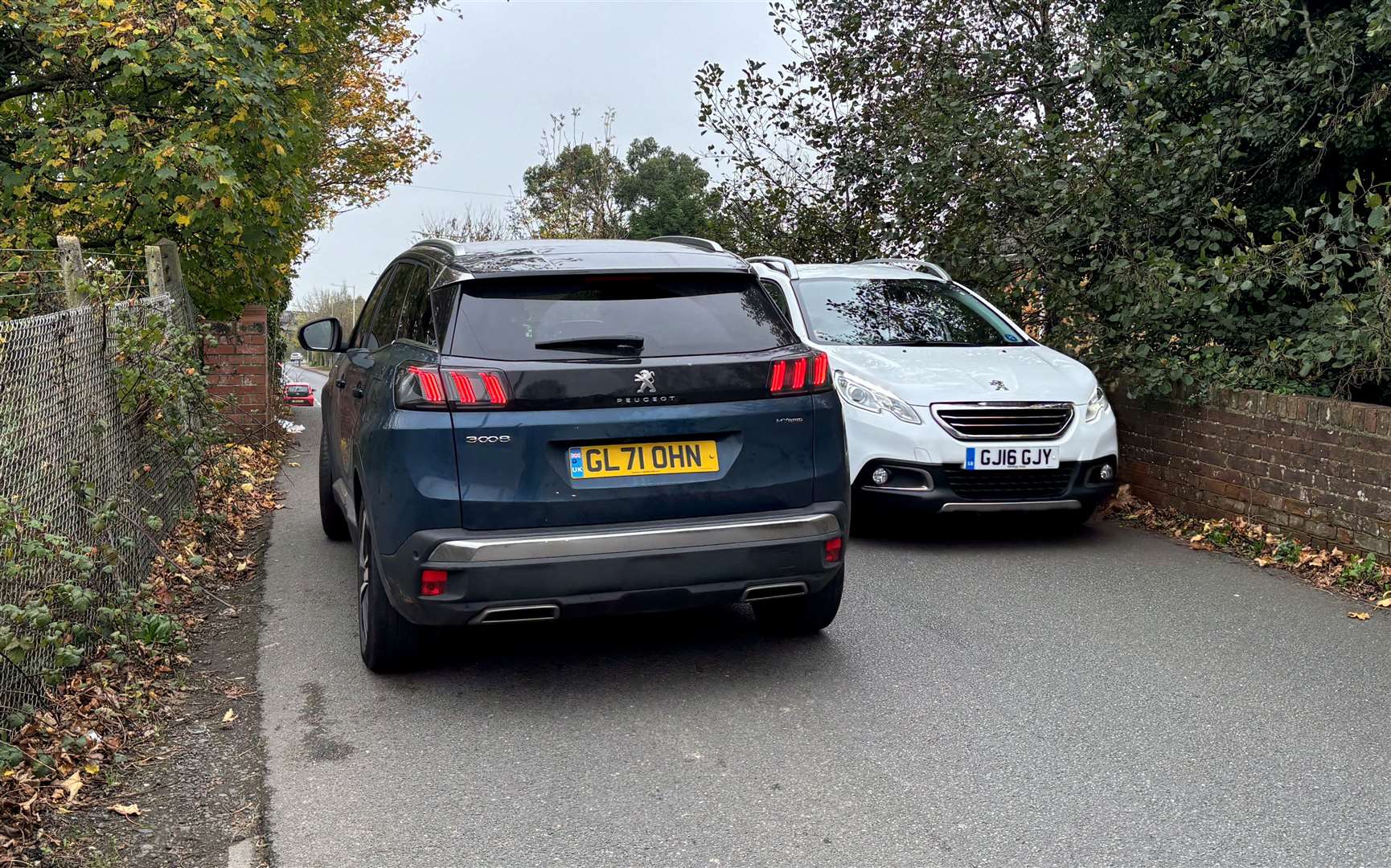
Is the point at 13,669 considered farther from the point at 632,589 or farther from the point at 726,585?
the point at 726,585

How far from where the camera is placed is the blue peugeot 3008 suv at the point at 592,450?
4.72 metres

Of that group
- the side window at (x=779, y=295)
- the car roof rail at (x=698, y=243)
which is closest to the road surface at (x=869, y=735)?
the car roof rail at (x=698, y=243)

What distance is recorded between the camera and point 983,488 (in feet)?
25.4

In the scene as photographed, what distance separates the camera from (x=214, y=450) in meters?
9.16

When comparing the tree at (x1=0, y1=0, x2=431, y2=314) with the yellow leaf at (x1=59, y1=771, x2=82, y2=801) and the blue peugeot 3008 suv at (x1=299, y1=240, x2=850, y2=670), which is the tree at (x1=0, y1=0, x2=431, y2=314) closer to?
the blue peugeot 3008 suv at (x1=299, y1=240, x2=850, y2=670)

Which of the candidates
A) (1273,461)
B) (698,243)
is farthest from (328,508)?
(1273,461)

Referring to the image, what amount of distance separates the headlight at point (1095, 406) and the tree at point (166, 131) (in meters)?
6.02

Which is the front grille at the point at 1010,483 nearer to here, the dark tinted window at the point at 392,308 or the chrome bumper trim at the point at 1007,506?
the chrome bumper trim at the point at 1007,506

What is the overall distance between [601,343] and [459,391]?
587 millimetres

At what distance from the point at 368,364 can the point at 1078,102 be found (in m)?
9.50

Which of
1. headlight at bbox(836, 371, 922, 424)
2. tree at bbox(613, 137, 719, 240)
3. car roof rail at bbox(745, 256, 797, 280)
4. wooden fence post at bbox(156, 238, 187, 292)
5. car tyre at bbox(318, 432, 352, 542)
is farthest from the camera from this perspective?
tree at bbox(613, 137, 719, 240)

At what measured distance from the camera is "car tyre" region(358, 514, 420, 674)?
5172 mm

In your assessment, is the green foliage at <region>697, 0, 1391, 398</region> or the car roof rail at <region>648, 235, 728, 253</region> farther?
the green foliage at <region>697, 0, 1391, 398</region>

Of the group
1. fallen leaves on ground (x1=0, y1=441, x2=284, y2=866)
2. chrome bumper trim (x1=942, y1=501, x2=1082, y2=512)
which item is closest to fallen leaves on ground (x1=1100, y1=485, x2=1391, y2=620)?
chrome bumper trim (x1=942, y1=501, x2=1082, y2=512)
